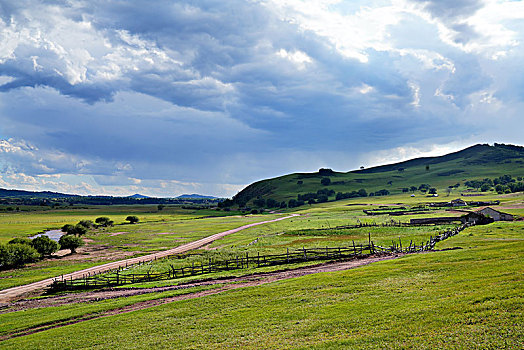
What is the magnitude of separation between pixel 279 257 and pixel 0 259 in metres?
56.9

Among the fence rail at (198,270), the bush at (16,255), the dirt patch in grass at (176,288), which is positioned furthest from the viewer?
the bush at (16,255)

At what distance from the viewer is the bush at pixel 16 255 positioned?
6931 centimetres

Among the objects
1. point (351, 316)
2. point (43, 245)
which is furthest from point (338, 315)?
point (43, 245)

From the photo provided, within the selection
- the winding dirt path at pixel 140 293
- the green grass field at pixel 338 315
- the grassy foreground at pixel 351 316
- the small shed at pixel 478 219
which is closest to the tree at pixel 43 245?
the winding dirt path at pixel 140 293

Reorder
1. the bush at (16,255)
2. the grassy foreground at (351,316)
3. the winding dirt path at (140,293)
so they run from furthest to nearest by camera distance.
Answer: the bush at (16,255), the winding dirt path at (140,293), the grassy foreground at (351,316)

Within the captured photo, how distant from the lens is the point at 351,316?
20844 mm

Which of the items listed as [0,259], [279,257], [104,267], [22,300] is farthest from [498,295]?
[0,259]

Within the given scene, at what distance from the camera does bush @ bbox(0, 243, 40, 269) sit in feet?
227

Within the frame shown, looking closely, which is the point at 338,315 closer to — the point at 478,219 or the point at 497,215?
the point at 478,219

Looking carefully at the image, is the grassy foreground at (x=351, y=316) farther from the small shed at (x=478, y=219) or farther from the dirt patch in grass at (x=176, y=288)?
the small shed at (x=478, y=219)

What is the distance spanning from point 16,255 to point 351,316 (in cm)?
7638

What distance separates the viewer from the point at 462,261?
104 feet

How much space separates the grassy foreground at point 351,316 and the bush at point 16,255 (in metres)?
54.4

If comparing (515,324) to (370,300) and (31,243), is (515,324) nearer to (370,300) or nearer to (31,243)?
(370,300)
